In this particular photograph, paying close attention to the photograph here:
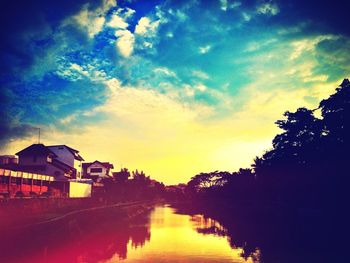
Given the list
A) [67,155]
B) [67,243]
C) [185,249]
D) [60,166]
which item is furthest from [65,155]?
[185,249]

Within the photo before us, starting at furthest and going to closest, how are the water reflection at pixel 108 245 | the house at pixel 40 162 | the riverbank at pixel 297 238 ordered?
the house at pixel 40 162 < the riverbank at pixel 297 238 < the water reflection at pixel 108 245

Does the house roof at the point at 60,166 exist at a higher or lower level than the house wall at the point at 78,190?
higher

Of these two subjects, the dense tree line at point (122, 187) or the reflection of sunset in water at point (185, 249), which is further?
the dense tree line at point (122, 187)

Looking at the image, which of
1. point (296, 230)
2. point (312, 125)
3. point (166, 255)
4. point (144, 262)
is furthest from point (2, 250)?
point (312, 125)

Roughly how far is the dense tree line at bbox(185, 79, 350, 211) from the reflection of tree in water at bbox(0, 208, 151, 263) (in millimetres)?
22781

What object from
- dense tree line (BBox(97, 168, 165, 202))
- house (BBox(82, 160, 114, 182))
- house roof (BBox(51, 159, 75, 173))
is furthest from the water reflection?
house (BBox(82, 160, 114, 182))

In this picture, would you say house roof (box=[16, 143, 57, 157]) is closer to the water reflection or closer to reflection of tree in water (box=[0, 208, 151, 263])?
the water reflection

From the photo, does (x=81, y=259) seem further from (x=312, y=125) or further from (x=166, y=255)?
(x=312, y=125)

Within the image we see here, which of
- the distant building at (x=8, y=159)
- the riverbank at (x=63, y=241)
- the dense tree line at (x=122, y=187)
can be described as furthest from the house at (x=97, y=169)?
the riverbank at (x=63, y=241)

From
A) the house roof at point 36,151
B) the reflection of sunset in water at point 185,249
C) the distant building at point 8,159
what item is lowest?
the reflection of sunset in water at point 185,249

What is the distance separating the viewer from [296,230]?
35.0 m

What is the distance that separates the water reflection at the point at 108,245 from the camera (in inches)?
890

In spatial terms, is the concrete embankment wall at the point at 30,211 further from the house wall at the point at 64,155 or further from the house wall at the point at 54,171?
the house wall at the point at 64,155

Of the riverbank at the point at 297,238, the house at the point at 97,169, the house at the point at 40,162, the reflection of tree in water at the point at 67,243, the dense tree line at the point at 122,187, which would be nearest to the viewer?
the reflection of tree in water at the point at 67,243
